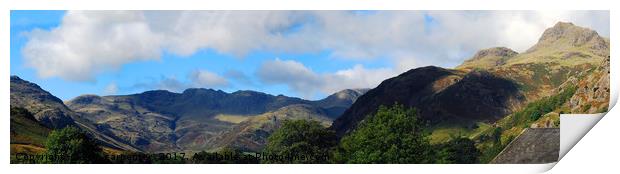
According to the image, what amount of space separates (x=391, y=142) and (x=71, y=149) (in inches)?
1607

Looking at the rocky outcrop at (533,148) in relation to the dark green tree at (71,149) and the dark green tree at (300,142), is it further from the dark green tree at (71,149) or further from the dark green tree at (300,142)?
the dark green tree at (71,149)

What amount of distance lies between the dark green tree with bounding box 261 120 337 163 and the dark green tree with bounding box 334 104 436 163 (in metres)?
18.7

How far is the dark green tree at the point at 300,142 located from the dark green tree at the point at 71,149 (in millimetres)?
31169

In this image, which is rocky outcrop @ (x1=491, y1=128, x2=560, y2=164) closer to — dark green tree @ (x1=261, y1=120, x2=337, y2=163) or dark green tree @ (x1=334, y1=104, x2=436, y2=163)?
dark green tree @ (x1=334, y1=104, x2=436, y2=163)

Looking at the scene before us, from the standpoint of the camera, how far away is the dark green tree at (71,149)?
3740 inches

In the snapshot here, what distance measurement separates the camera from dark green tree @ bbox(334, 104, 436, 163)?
9444cm

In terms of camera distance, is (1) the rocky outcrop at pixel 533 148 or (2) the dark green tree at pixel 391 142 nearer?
(1) the rocky outcrop at pixel 533 148

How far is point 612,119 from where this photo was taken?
5828cm

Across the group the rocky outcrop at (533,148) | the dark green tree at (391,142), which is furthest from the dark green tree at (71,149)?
the rocky outcrop at (533,148)

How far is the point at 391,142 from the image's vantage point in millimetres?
96500

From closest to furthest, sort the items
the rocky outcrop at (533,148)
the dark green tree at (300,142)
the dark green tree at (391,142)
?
the rocky outcrop at (533,148) → the dark green tree at (391,142) → the dark green tree at (300,142)
